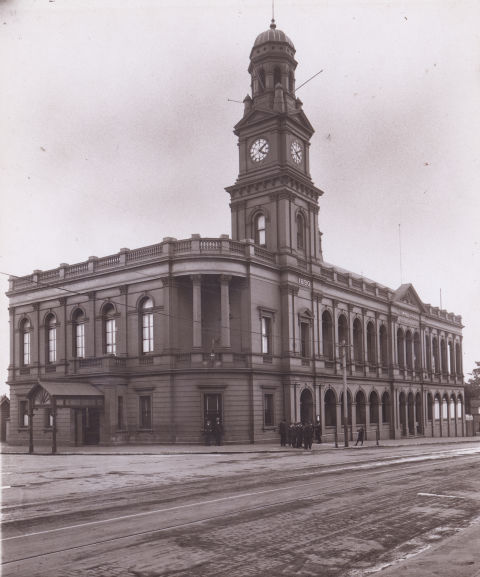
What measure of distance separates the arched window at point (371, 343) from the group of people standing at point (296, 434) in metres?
18.2

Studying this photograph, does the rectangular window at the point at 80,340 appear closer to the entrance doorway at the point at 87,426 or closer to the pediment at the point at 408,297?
the entrance doorway at the point at 87,426

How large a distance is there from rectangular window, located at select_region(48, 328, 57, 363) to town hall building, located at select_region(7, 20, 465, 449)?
0.36 ft

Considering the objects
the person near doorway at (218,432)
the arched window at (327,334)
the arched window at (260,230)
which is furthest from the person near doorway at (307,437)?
the arched window at (260,230)

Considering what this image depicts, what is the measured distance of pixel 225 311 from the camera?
3756 centimetres

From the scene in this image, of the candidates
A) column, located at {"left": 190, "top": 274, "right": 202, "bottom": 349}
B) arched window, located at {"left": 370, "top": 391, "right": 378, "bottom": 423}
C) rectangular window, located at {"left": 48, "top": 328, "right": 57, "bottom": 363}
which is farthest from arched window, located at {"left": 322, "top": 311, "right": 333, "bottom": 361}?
rectangular window, located at {"left": 48, "top": 328, "right": 57, "bottom": 363}

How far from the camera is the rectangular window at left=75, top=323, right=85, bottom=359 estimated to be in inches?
1706

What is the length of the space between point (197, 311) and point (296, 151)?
15.7 m

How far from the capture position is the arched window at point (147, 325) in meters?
39.6

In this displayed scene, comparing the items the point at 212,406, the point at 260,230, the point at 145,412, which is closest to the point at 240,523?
the point at 212,406

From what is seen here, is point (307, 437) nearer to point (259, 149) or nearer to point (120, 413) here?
point (120, 413)

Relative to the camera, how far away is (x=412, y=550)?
947cm

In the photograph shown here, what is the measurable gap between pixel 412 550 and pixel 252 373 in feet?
94.5

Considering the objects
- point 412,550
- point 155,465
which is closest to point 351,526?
point 412,550

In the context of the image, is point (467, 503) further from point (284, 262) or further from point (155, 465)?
point (284, 262)
